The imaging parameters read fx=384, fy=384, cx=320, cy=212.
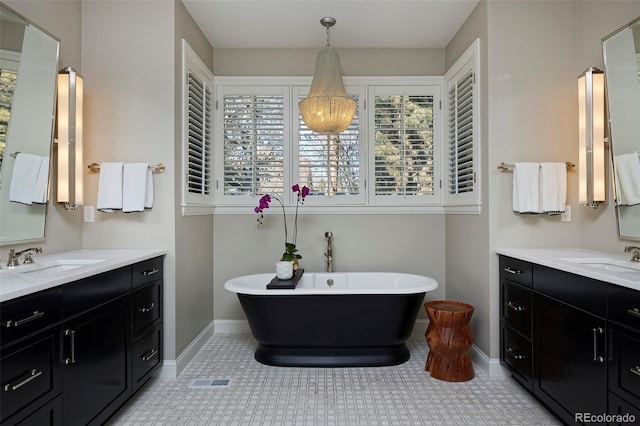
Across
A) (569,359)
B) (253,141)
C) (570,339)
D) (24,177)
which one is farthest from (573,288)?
(24,177)

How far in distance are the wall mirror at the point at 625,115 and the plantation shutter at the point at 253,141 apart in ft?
8.58

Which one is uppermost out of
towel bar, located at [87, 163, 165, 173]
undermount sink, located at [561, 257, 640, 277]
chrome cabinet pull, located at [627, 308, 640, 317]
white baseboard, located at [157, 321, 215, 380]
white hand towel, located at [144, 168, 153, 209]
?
towel bar, located at [87, 163, 165, 173]

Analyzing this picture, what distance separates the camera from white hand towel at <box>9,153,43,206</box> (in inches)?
84.2

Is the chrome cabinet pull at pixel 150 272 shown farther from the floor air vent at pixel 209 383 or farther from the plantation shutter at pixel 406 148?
the plantation shutter at pixel 406 148

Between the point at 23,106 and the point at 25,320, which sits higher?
the point at 23,106

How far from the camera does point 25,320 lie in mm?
1492

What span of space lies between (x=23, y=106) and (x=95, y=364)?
4.92ft

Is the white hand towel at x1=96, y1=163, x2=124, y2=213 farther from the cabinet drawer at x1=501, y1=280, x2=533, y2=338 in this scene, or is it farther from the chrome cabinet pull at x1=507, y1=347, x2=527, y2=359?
the chrome cabinet pull at x1=507, y1=347, x2=527, y2=359

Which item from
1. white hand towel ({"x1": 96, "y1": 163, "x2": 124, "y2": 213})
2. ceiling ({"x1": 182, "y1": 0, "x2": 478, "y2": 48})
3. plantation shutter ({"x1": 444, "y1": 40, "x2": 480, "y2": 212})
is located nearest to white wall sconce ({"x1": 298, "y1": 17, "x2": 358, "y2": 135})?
Result: ceiling ({"x1": 182, "y1": 0, "x2": 478, "y2": 48})

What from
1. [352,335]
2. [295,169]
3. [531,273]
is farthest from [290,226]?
[531,273]

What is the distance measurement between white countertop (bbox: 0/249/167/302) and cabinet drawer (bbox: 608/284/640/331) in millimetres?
2443

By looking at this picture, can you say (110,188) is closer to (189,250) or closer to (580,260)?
(189,250)

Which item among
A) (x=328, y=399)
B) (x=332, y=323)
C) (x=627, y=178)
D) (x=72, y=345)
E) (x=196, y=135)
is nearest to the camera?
(x=72, y=345)

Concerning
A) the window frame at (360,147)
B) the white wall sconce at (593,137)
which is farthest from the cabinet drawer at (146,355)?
the white wall sconce at (593,137)
